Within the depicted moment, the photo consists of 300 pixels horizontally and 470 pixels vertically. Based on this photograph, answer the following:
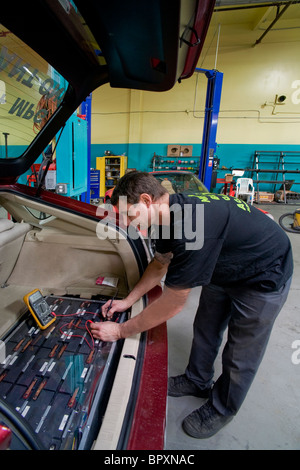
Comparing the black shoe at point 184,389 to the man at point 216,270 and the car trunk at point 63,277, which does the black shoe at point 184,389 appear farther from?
the car trunk at point 63,277

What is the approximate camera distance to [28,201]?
1.43 m

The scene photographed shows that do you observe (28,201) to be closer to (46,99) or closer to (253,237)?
(46,99)

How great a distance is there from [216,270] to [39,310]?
0.97 meters

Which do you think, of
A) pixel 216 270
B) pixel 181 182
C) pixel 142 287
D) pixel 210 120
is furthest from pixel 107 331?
pixel 210 120

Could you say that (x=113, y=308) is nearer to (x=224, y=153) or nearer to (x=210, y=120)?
(x=210, y=120)

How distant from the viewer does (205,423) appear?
132 centimetres

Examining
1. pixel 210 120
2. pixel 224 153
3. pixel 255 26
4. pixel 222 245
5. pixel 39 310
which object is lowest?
pixel 39 310

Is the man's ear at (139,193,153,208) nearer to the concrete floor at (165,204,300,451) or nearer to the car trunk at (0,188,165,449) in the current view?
the car trunk at (0,188,165,449)

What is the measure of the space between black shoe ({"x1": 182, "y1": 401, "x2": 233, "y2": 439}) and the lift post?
4461 millimetres

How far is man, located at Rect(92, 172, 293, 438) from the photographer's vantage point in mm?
993

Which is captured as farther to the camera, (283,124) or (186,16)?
(283,124)

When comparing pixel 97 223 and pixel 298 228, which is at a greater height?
pixel 97 223
